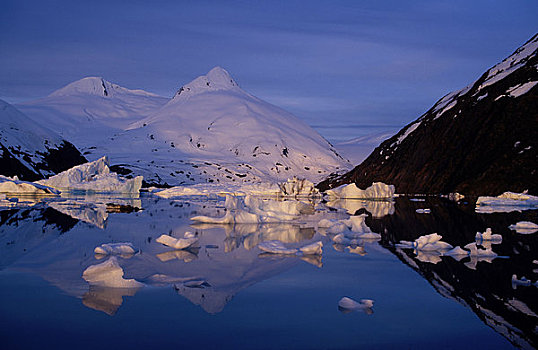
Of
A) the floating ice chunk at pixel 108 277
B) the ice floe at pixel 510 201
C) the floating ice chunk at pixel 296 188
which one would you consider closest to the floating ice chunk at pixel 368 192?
the floating ice chunk at pixel 296 188

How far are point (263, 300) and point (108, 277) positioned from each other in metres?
2.37

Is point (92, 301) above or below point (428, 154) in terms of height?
below

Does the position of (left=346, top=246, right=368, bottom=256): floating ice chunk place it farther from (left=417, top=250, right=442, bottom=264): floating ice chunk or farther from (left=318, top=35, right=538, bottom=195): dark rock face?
(left=318, top=35, right=538, bottom=195): dark rock face

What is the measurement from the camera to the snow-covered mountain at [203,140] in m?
124

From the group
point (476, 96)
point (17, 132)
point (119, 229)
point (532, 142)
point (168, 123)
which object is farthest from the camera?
point (168, 123)

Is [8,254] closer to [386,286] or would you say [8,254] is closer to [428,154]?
[386,286]

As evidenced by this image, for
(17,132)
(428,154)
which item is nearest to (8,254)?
(428,154)

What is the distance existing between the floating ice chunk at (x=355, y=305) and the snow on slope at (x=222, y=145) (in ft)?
330

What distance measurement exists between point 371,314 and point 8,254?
7.59 meters

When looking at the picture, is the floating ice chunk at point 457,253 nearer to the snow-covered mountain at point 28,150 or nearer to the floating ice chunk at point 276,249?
the floating ice chunk at point 276,249

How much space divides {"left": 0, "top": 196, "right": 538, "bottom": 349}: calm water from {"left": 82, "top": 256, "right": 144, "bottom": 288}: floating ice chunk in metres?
0.15

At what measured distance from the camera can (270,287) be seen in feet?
24.8

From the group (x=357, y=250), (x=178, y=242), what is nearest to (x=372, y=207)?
(x=357, y=250)

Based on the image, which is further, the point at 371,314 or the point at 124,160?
the point at 124,160
